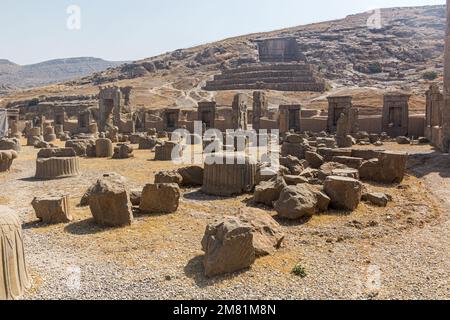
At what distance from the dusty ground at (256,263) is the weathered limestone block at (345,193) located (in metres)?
0.28

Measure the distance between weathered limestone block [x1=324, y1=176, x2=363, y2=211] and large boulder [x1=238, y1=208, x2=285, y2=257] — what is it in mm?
2591

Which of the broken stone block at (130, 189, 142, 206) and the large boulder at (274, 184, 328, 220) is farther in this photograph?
the broken stone block at (130, 189, 142, 206)

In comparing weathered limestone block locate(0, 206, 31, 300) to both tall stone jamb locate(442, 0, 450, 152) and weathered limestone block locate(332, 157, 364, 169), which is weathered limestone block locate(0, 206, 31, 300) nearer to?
weathered limestone block locate(332, 157, 364, 169)

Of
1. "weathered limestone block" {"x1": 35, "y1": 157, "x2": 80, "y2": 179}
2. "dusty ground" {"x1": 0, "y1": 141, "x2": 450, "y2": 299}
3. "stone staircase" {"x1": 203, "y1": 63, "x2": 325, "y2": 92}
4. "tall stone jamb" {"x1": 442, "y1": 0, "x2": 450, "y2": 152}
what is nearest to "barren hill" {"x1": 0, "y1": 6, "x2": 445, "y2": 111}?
"stone staircase" {"x1": 203, "y1": 63, "x2": 325, "y2": 92}

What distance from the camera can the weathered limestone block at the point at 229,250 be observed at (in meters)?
5.92

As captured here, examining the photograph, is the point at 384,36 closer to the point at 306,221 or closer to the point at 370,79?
the point at 370,79

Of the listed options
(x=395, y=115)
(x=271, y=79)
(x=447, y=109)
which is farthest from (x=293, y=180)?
(x=271, y=79)

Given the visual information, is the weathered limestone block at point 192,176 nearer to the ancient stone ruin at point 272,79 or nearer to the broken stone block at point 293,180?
the broken stone block at point 293,180

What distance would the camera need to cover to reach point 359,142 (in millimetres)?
23438

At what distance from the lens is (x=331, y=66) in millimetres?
74062

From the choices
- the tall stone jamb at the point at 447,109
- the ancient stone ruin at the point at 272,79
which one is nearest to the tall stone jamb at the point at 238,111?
the tall stone jamb at the point at 447,109

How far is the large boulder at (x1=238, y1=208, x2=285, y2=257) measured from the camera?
665cm
